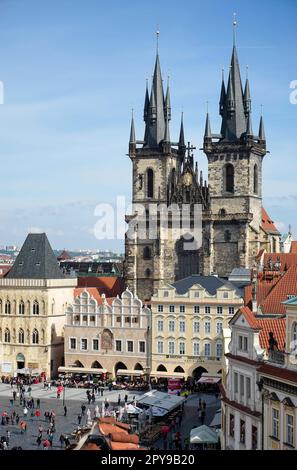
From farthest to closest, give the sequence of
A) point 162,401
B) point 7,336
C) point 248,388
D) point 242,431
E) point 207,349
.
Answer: point 7,336 → point 207,349 → point 162,401 → point 242,431 → point 248,388

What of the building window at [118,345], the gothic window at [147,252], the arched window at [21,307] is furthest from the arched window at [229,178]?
the arched window at [21,307]

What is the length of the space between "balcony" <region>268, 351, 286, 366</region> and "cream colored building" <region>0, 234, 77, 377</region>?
149 feet

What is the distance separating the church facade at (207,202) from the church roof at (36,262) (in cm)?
1036

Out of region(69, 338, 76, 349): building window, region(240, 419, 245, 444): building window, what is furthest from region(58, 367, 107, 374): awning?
region(240, 419, 245, 444): building window

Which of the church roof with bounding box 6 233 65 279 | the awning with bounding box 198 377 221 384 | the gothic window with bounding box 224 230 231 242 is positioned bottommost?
the awning with bounding box 198 377 221 384

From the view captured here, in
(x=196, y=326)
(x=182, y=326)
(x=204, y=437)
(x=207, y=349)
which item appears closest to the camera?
(x=204, y=437)

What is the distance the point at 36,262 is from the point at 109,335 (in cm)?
1038

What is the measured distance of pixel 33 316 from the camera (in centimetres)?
7594

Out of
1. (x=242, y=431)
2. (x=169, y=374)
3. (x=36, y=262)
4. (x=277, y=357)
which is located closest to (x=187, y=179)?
(x=36, y=262)

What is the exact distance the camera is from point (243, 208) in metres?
85.1

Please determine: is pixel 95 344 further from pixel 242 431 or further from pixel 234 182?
pixel 242 431

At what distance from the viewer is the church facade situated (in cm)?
8462

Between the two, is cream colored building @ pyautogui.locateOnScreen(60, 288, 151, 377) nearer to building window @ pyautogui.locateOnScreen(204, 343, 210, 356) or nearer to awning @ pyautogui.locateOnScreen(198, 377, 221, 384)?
building window @ pyautogui.locateOnScreen(204, 343, 210, 356)

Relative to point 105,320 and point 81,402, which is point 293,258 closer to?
point 105,320
